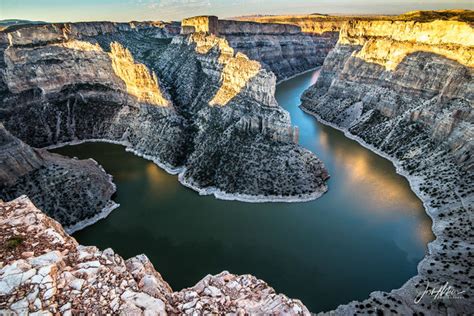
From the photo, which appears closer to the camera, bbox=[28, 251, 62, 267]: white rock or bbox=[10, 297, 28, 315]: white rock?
bbox=[10, 297, 28, 315]: white rock

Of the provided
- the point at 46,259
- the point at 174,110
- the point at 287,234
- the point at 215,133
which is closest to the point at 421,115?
the point at 215,133

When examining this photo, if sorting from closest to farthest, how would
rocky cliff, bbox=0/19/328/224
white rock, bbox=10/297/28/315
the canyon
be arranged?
white rock, bbox=10/297/28/315 → the canyon → rocky cliff, bbox=0/19/328/224

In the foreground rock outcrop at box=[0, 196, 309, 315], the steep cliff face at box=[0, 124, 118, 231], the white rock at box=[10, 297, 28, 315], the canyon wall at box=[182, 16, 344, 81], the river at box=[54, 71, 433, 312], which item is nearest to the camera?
the white rock at box=[10, 297, 28, 315]

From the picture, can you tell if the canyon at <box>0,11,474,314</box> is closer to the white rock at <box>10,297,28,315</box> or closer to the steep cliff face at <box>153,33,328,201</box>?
the white rock at <box>10,297,28,315</box>

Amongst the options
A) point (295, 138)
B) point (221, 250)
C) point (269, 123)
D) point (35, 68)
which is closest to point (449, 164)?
point (295, 138)

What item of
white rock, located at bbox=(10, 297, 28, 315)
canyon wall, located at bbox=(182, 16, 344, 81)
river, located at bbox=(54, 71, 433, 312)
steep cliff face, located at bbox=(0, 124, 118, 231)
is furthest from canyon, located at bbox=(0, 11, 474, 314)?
canyon wall, located at bbox=(182, 16, 344, 81)

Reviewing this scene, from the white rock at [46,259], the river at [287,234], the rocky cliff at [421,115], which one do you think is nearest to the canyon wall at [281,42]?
the rocky cliff at [421,115]

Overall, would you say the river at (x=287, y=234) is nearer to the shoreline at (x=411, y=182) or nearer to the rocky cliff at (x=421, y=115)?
the shoreline at (x=411, y=182)
